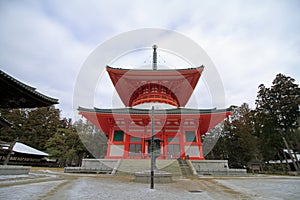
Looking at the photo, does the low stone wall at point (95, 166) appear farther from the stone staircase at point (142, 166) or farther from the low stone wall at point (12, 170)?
Answer: the low stone wall at point (12, 170)

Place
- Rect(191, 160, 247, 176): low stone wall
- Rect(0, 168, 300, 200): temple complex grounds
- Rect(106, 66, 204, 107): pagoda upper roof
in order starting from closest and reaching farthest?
1. Rect(0, 168, 300, 200): temple complex grounds
2. Rect(191, 160, 247, 176): low stone wall
3. Rect(106, 66, 204, 107): pagoda upper roof

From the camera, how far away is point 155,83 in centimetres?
2147

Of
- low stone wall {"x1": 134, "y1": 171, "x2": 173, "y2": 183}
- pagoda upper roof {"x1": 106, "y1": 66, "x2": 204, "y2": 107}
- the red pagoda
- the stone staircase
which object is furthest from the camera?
pagoda upper roof {"x1": 106, "y1": 66, "x2": 204, "y2": 107}

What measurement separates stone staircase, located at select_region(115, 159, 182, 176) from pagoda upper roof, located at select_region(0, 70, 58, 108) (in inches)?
321

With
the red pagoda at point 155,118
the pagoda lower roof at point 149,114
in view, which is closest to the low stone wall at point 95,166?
the red pagoda at point 155,118

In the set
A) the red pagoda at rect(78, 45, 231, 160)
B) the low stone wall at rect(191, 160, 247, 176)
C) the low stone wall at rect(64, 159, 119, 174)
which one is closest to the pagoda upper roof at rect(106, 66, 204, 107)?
the red pagoda at rect(78, 45, 231, 160)

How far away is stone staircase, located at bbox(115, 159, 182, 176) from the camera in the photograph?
13653 millimetres

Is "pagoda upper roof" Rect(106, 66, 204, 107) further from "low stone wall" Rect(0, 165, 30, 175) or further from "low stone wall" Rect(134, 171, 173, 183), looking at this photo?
"low stone wall" Rect(0, 165, 30, 175)

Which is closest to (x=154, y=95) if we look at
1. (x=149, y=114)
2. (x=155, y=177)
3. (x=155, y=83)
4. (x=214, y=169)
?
(x=155, y=83)

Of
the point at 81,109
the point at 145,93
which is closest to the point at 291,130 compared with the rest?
the point at 145,93

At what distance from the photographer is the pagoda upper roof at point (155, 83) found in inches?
800

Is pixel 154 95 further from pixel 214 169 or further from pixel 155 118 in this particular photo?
pixel 214 169

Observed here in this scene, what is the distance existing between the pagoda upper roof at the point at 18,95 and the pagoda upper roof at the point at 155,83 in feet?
41.9

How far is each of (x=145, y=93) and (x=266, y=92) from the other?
13.8 m
